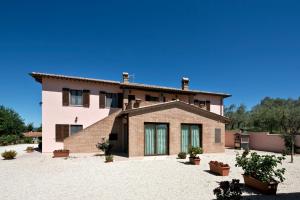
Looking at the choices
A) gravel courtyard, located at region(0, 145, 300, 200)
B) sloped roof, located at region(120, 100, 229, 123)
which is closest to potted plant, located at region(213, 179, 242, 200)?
gravel courtyard, located at region(0, 145, 300, 200)

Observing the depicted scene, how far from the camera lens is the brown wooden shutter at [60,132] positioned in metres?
20.0

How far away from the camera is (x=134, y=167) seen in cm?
1252

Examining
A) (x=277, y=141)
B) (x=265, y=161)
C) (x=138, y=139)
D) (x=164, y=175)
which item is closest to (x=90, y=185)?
(x=164, y=175)

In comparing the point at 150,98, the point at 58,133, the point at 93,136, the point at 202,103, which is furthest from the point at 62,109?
the point at 202,103

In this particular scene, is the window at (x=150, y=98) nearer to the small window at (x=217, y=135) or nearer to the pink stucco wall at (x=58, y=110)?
the pink stucco wall at (x=58, y=110)

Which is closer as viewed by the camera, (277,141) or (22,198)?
(22,198)

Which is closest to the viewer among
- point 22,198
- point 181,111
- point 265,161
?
point 22,198

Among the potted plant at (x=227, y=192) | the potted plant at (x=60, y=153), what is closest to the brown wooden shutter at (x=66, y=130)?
the potted plant at (x=60, y=153)

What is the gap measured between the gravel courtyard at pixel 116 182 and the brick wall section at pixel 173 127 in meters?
4.18

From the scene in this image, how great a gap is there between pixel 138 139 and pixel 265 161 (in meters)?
Answer: 10.4

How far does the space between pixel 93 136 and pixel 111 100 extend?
4.49m

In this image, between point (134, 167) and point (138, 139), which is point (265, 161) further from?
point (138, 139)

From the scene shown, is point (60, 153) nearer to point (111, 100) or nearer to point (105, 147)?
point (105, 147)

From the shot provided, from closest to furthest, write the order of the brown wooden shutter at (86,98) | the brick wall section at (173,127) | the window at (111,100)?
the brick wall section at (173,127) → the brown wooden shutter at (86,98) → the window at (111,100)
